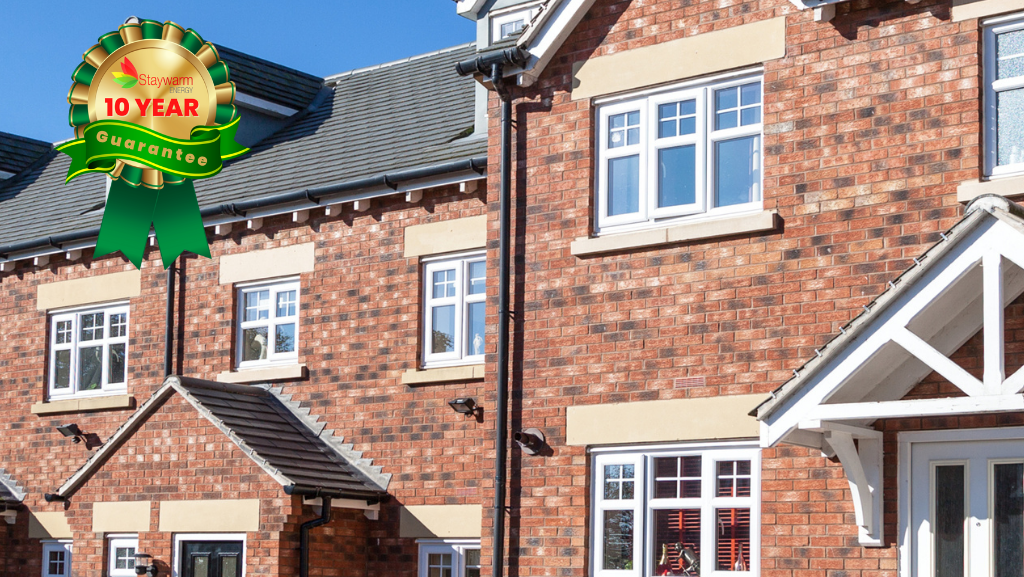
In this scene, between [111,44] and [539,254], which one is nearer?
[539,254]

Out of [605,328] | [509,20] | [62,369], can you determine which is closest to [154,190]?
[62,369]

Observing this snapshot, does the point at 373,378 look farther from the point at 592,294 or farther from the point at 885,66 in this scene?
the point at 885,66

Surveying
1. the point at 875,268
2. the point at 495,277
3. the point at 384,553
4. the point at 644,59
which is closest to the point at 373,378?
the point at 384,553

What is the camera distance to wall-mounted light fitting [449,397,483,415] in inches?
559

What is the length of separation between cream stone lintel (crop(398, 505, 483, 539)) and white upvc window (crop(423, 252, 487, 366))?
5.33ft

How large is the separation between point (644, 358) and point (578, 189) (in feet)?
5.78

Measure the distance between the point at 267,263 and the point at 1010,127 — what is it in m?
9.32

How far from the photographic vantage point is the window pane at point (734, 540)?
10.9 meters

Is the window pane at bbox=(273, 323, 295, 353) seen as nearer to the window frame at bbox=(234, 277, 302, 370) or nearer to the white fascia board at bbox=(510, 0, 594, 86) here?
the window frame at bbox=(234, 277, 302, 370)

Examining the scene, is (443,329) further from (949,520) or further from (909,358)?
(949,520)

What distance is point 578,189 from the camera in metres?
12.2

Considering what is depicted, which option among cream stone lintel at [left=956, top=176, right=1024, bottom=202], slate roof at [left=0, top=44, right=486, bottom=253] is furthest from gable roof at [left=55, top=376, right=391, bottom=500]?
cream stone lintel at [left=956, top=176, right=1024, bottom=202]

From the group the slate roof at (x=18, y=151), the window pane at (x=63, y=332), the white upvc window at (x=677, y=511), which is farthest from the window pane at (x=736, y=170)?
the slate roof at (x=18, y=151)

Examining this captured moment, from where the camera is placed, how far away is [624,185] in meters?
12.1
